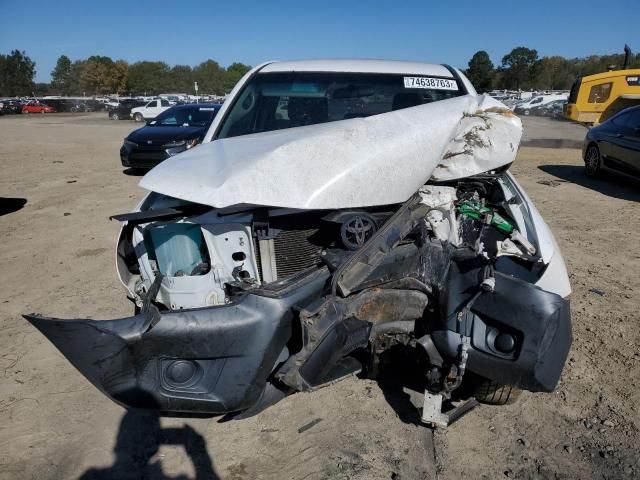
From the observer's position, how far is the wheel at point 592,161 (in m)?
9.33

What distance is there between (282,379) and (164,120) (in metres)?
10.9

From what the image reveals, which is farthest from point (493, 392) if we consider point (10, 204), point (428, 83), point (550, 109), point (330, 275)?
point (550, 109)

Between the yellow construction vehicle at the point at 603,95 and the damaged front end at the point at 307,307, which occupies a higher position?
the yellow construction vehicle at the point at 603,95

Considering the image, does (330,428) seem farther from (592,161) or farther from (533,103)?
(533,103)

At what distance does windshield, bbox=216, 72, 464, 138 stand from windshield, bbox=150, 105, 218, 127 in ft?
26.9

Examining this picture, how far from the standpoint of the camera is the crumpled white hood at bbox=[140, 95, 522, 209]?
2090mm

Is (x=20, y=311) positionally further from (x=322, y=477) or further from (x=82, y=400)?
(x=322, y=477)

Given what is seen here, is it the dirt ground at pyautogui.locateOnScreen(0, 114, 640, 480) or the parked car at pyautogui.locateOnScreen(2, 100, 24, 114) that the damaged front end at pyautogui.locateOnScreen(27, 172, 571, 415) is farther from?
the parked car at pyautogui.locateOnScreen(2, 100, 24, 114)

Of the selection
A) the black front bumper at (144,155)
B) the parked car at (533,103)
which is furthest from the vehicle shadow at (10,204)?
the parked car at (533,103)

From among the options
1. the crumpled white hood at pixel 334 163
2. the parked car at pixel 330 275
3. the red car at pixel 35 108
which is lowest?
the red car at pixel 35 108

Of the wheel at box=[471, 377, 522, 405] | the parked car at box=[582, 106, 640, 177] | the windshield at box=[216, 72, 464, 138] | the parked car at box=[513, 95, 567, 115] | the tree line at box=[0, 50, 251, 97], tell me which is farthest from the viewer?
the tree line at box=[0, 50, 251, 97]

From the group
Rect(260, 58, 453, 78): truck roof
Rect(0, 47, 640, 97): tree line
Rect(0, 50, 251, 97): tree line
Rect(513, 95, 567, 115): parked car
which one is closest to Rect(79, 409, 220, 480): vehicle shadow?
Rect(260, 58, 453, 78): truck roof

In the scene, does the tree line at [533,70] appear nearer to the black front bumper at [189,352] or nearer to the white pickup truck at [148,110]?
the white pickup truck at [148,110]

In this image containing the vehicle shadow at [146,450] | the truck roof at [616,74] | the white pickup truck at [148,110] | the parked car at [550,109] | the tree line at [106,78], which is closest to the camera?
the vehicle shadow at [146,450]
